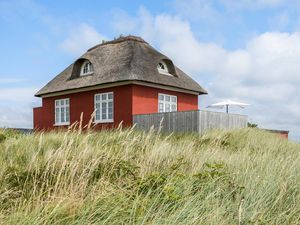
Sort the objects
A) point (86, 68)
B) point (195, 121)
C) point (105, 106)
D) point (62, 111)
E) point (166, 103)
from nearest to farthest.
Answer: point (195, 121) < point (105, 106) < point (166, 103) < point (86, 68) < point (62, 111)

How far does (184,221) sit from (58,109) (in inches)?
939

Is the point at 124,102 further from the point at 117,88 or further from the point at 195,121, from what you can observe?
the point at 195,121

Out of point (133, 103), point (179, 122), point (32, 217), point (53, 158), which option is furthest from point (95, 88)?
point (32, 217)

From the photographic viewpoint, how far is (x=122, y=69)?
21.3 meters

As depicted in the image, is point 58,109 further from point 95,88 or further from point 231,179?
point 231,179

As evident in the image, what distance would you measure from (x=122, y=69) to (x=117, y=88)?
1129 millimetres

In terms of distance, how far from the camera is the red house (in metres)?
21.1

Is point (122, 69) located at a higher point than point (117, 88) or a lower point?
higher

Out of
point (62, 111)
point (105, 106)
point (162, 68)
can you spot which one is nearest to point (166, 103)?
point (162, 68)

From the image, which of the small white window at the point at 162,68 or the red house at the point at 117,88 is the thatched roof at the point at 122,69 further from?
the small white window at the point at 162,68

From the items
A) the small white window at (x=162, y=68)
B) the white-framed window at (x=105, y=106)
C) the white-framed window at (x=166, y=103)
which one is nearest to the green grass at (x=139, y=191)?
the white-framed window at (x=105, y=106)

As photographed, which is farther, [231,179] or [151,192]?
[231,179]

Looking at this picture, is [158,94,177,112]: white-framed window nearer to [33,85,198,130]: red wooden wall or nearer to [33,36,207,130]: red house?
[33,36,207,130]: red house

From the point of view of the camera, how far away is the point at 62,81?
25859 mm
